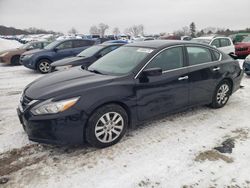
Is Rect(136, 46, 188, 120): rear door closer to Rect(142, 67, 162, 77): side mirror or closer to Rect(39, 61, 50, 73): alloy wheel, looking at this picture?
Rect(142, 67, 162, 77): side mirror

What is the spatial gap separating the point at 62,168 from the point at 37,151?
0.65 m

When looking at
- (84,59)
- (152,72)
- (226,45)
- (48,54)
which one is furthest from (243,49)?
(152,72)

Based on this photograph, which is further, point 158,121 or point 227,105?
point 227,105

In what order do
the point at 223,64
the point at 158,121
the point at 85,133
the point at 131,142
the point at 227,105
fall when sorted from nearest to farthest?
1. the point at 85,133
2. the point at 131,142
3. the point at 158,121
4. the point at 223,64
5. the point at 227,105

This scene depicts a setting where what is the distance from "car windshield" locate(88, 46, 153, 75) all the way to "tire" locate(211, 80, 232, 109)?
187cm

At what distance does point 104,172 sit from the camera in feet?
9.35

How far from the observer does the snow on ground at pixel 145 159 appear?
8.84ft

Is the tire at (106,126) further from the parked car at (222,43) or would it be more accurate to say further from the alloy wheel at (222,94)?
the parked car at (222,43)

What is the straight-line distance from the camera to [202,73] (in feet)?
14.3

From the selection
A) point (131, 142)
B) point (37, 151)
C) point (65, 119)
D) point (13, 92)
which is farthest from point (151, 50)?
point (13, 92)

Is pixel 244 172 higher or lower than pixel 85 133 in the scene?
lower

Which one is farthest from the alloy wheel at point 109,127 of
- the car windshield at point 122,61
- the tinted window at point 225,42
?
the tinted window at point 225,42

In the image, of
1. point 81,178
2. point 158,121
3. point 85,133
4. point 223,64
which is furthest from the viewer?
point 223,64

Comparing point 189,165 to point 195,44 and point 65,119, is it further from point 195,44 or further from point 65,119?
point 195,44
